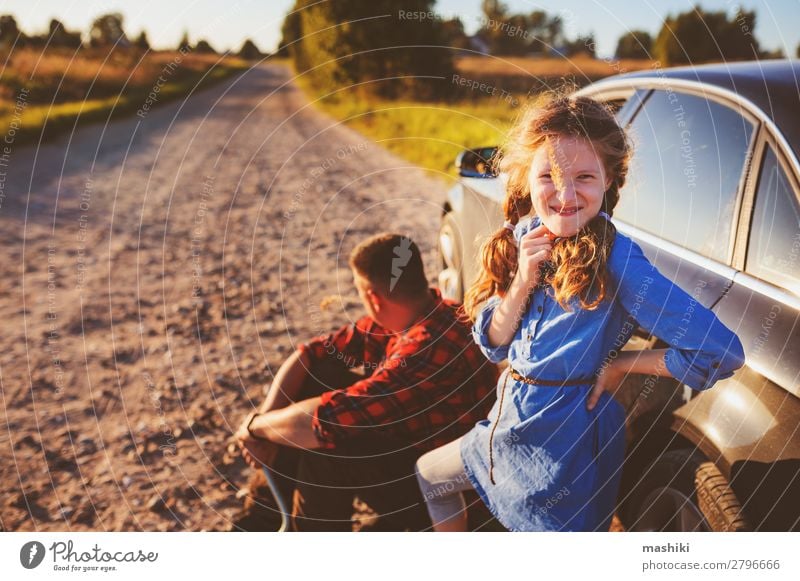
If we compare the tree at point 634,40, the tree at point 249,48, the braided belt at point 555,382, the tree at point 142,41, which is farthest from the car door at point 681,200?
the tree at point 142,41

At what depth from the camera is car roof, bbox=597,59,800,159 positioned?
6.39 ft

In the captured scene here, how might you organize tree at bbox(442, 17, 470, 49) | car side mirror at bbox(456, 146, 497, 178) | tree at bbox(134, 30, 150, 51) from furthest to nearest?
tree at bbox(442, 17, 470, 49), tree at bbox(134, 30, 150, 51), car side mirror at bbox(456, 146, 497, 178)

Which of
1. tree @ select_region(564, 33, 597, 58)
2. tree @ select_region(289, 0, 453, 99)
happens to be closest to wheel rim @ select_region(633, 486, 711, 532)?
tree @ select_region(564, 33, 597, 58)

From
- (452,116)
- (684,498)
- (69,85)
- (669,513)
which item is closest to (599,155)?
(684,498)

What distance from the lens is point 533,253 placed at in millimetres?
1759

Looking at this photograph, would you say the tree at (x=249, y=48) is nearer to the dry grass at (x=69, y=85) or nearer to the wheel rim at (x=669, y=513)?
the dry grass at (x=69, y=85)

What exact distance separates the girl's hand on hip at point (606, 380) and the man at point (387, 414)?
0.65 metres

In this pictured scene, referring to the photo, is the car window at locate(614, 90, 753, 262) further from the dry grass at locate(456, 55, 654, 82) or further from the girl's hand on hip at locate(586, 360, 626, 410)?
the girl's hand on hip at locate(586, 360, 626, 410)

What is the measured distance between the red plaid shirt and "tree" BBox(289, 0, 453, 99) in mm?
10103

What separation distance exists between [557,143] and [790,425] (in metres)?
0.91

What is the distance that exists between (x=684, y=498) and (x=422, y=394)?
2.94 ft

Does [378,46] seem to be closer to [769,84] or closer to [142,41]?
[142,41]

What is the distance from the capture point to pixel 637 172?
2.70m
